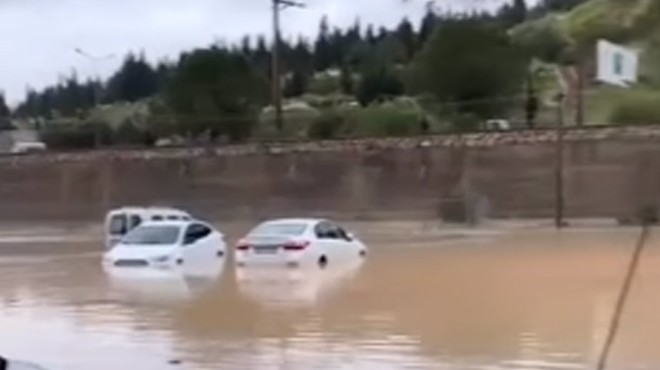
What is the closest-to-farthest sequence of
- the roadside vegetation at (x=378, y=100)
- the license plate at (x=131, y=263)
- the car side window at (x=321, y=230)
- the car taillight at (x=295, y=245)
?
the license plate at (x=131, y=263)
the car taillight at (x=295, y=245)
the car side window at (x=321, y=230)
the roadside vegetation at (x=378, y=100)

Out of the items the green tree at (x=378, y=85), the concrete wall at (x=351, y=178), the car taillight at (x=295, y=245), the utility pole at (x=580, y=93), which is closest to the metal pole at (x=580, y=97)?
the utility pole at (x=580, y=93)

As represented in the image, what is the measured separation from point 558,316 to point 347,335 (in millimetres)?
3917

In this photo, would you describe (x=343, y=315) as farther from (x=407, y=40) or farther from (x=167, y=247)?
(x=407, y=40)

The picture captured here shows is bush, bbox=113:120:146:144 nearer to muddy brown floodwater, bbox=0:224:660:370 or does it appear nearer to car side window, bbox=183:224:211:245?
muddy brown floodwater, bbox=0:224:660:370

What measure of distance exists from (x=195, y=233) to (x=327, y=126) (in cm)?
4878

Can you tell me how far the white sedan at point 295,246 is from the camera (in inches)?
1351

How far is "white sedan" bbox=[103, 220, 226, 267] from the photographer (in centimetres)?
3372

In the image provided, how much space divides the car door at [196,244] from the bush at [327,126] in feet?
152

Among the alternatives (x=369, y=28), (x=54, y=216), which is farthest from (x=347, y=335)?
(x=369, y=28)

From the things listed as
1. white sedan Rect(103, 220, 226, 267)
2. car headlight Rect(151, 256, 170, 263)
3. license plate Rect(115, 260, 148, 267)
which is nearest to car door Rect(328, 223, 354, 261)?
white sedan Rect(103, 220, 226, 267)

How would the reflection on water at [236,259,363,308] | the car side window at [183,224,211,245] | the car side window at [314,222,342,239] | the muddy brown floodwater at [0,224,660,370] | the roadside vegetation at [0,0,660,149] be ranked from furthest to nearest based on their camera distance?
the roadside vegetation at [0,0,660,149] → the car side window at [314,222,342,239] → the car side window at [183,224,211,245] → the reflection on water at [236,259,363,308] → the muddy brown floodwater at [0,224,660,370]

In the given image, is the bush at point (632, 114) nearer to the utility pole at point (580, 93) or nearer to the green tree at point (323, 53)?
the utility pole at point (580, 93)

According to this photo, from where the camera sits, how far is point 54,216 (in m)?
80.1

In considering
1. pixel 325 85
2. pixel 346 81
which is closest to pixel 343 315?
pixel 346 81
